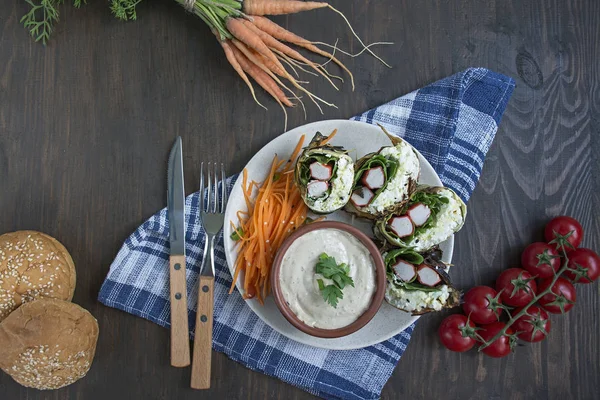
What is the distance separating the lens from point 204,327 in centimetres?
234

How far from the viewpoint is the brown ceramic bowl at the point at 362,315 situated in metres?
2.13

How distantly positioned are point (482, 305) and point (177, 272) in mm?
1274

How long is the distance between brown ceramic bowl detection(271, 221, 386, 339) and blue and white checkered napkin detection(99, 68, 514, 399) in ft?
1.01

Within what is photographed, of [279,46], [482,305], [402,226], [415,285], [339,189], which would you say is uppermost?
[279,46]

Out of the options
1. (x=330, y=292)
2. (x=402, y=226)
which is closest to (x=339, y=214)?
(x=402, y=226)

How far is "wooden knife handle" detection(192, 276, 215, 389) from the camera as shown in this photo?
7.67ft

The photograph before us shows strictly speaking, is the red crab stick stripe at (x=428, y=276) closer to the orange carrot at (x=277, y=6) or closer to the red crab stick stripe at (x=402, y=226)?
the red crab stick stripe at (x=402, y=226)

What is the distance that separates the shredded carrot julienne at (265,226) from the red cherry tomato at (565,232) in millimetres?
1068

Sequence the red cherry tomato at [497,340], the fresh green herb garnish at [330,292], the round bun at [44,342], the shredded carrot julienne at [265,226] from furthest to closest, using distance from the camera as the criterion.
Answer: the red cherry tomato at [497,340]
the shredded carrot julienne at [265,226]
the round bun at [44,342]
the fresh green herb garnish at [330,292]

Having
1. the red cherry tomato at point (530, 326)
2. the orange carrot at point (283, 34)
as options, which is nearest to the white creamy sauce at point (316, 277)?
the red cherry tomato at point (530, 326)

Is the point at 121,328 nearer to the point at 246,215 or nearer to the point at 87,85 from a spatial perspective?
the point at 246,215

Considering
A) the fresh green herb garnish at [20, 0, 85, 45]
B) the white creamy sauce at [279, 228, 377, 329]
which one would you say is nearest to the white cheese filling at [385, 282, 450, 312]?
the white creamy sauce at [279, 228, 377, 329]

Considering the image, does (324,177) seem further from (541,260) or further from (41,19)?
(41,19)

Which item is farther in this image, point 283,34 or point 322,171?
point 283,34
